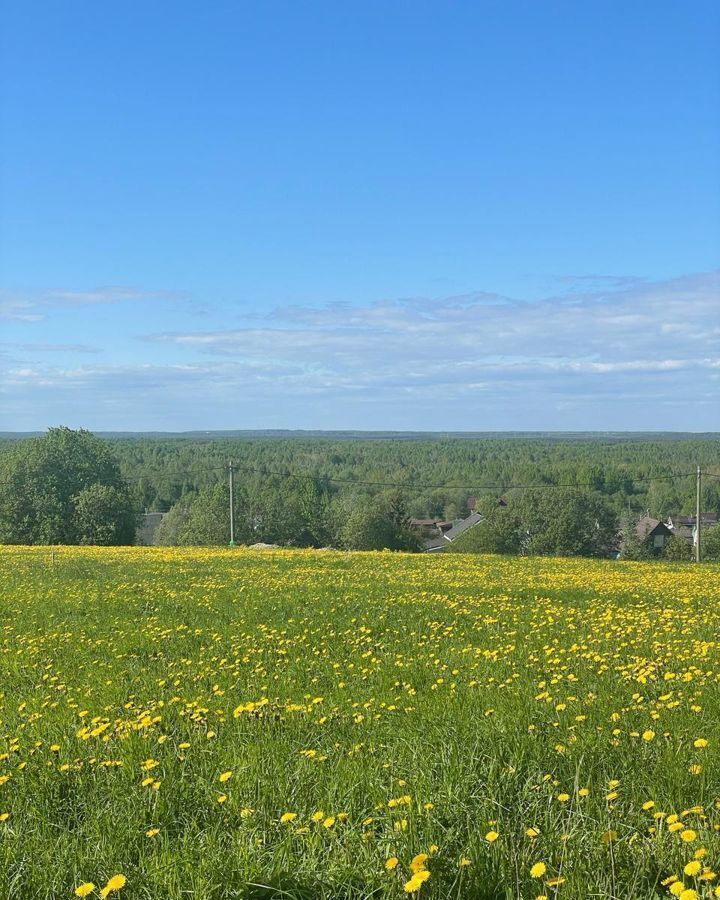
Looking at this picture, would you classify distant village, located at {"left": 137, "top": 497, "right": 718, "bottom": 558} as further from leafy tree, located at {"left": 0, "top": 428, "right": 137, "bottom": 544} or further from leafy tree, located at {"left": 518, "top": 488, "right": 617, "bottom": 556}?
leafy tree, located at {"left": 0, "top": 428, "right": 137, "bottom": 544}

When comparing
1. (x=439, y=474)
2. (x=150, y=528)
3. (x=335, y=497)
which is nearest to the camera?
(x=150, y=528)

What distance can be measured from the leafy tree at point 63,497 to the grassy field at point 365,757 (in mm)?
43542

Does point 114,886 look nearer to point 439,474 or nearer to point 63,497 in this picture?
point 63,497

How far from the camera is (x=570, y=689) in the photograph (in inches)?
250

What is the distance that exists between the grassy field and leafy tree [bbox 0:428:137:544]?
43.5 meters

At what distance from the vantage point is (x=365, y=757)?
4.74 metres

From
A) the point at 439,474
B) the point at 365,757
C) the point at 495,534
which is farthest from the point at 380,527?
the point at 439,474

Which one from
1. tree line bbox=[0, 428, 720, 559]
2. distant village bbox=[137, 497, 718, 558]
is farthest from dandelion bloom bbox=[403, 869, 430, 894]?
distant village bbox=[137, 497, 718, 558]

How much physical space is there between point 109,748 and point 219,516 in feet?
224

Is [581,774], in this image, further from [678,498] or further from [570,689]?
[678,498]

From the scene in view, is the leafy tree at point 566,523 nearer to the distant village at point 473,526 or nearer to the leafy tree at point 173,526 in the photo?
the distant village at point 473,526

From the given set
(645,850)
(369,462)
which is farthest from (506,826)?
(369,462)

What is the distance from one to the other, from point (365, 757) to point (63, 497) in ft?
179


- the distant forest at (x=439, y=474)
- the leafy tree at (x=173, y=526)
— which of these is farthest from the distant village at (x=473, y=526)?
the distant forest at (x=439, y=474)
